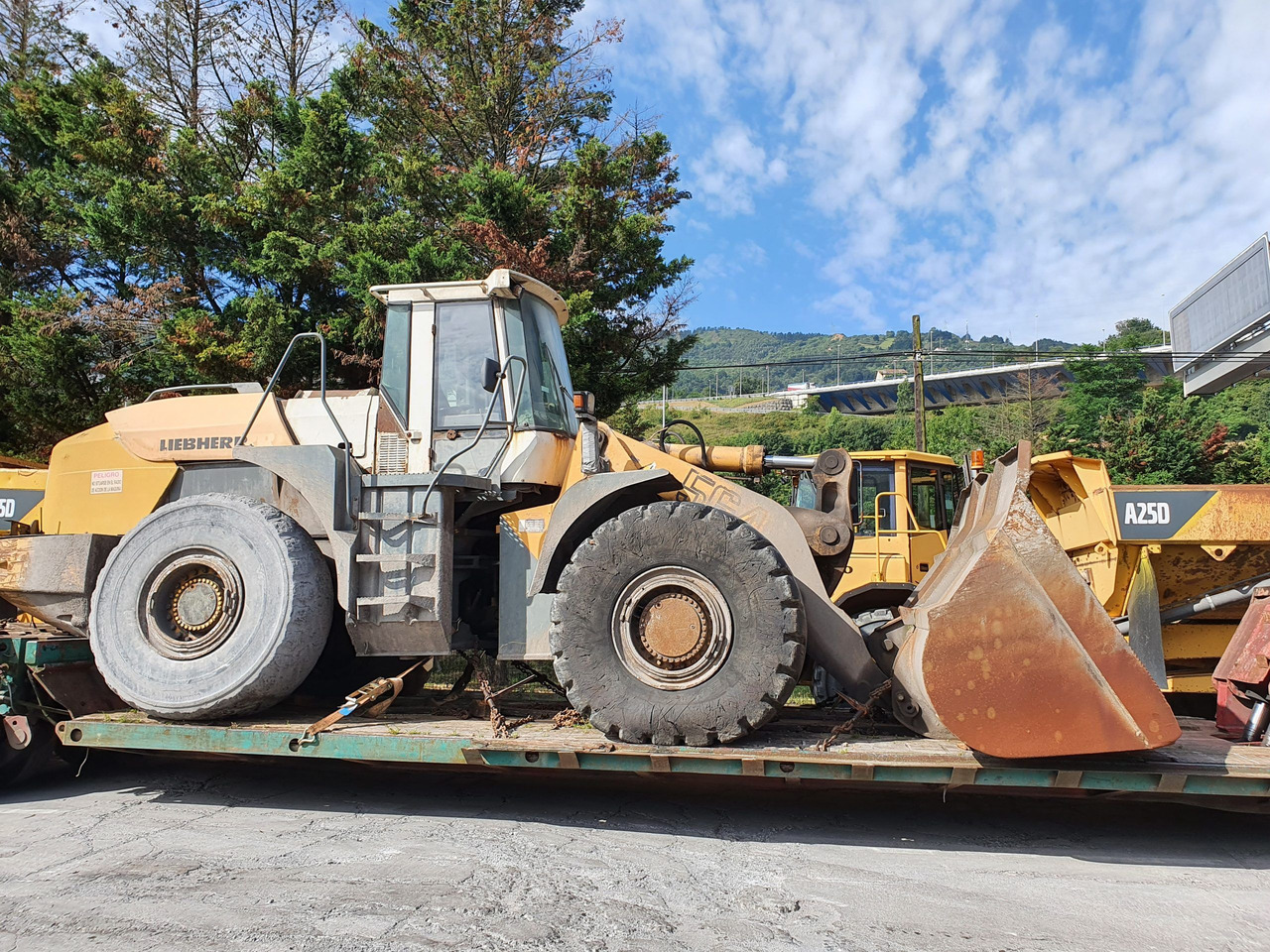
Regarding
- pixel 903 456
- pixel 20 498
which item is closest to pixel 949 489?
pixel 903 456

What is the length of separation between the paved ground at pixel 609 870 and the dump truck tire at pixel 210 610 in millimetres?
753

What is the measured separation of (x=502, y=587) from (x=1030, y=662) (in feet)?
9.40

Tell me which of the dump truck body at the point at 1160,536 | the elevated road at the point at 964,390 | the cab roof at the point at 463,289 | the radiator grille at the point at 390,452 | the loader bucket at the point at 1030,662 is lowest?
the loader bucket at the point at 1030,662

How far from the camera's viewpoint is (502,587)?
5.18m

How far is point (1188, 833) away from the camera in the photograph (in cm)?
475

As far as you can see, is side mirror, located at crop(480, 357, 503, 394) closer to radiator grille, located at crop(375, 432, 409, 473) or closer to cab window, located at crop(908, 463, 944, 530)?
radiator grille, located at crop(375, 432, 409, 473)

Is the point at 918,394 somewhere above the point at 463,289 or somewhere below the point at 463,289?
above

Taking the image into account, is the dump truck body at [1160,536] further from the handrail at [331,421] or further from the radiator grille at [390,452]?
the handrail at [331,421]

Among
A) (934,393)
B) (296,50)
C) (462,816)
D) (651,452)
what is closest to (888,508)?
(651,452)

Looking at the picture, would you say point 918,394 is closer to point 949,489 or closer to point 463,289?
point 949,489

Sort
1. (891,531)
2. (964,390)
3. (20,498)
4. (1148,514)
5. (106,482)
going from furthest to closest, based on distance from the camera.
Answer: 1. (964,390)
2. (891,531)
3. (20,498)
4. (106,482)
5. (1148,514)

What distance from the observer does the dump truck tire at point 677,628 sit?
14.8 feet

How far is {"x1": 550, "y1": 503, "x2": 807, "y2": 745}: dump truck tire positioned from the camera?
452 cm

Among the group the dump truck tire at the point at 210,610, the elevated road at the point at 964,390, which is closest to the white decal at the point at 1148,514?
the dump truck tire at the point at 210,610
